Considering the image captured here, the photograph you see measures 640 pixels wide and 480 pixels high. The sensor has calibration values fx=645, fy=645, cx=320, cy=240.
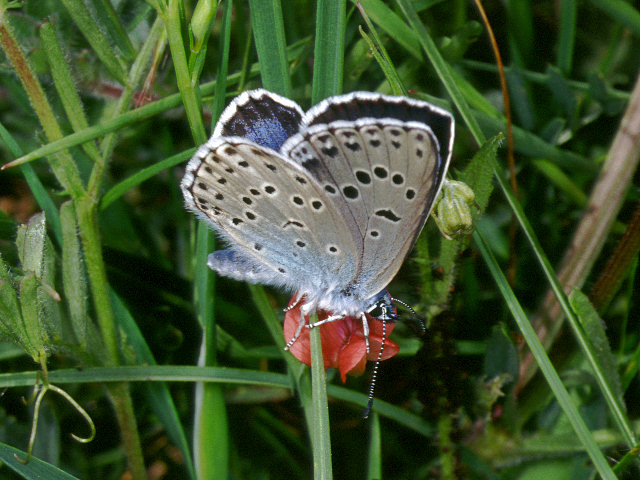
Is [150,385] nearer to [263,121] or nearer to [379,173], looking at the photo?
[263,121]

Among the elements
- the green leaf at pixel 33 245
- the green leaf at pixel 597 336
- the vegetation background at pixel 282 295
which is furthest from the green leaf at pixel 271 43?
the green leaf at pixel 597 336

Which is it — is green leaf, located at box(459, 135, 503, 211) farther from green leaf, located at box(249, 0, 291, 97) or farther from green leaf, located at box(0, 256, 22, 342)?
green leaf, located at box(0, 256, 22, 342)

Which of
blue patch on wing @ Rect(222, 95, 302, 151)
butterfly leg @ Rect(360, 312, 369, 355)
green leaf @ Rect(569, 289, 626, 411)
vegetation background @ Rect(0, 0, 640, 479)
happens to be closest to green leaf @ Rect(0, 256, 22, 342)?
vegetation background @ Rect(0, 0, 640, 479)

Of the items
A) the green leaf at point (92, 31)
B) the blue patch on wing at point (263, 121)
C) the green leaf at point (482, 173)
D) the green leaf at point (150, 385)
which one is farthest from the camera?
the green leaf at point (150, 385)

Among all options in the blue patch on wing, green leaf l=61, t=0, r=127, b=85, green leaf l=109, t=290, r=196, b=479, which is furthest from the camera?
green leaf l=109, t=290, r=196, b=479

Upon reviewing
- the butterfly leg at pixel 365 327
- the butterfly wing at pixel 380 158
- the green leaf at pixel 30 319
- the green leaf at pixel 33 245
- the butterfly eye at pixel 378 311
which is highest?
the butterfly wing at pixel 380 158

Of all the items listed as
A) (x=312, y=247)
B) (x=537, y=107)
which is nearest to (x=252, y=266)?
(x=312, y=247)

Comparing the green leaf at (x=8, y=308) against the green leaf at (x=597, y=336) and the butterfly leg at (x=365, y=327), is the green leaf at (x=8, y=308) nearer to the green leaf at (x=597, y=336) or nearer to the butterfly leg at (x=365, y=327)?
the butterfly leg at (x=365, y=327)

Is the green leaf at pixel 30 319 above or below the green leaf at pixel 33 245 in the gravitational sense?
below
